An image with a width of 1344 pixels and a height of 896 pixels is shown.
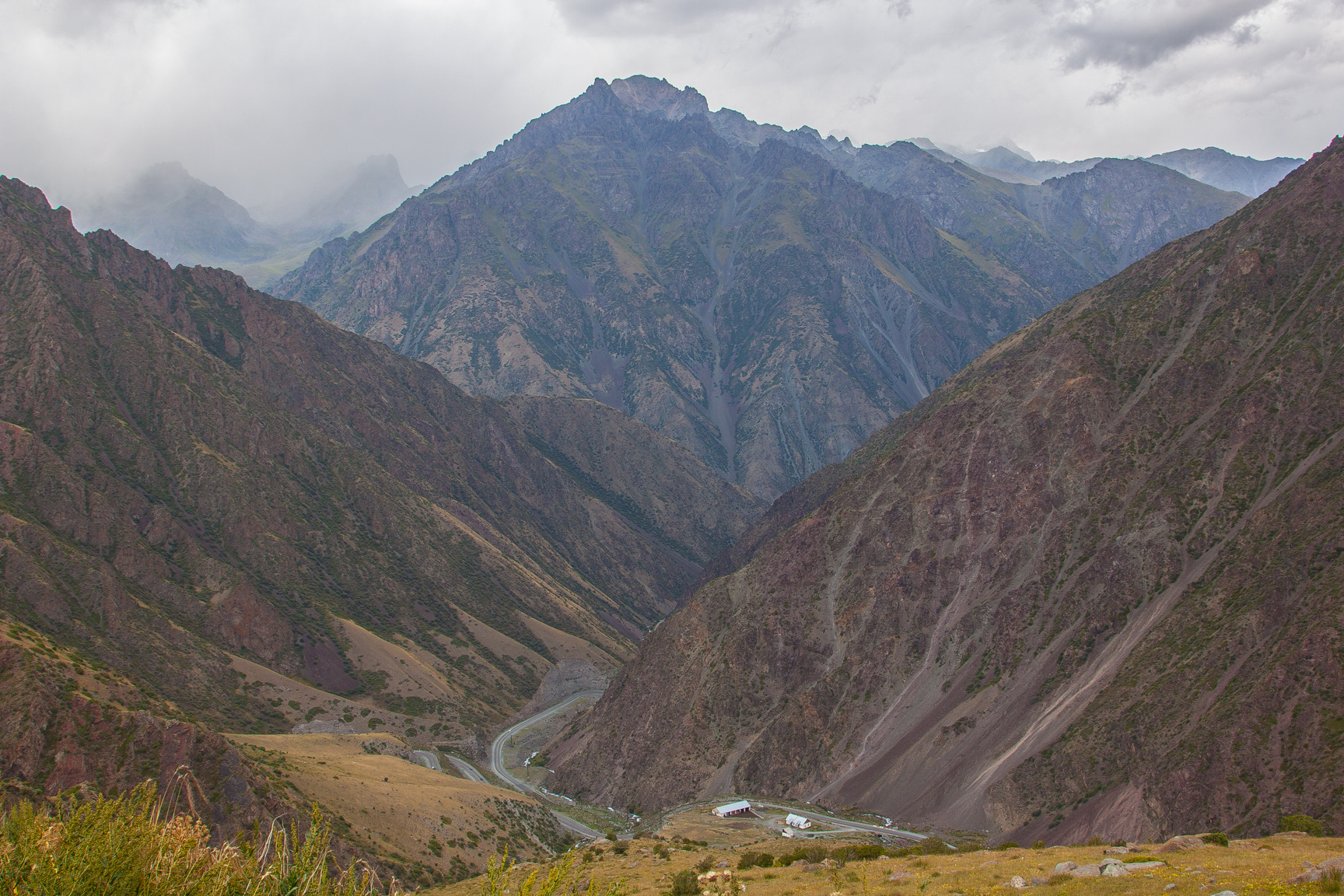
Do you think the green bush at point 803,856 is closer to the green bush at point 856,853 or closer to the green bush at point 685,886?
the green bush at point 856,853

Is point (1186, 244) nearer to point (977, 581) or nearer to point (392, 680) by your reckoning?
point (977, 581)

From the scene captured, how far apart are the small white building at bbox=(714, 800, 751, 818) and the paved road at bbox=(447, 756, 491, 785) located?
40236 millimetres

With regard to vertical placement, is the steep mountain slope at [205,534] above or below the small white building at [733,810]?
above

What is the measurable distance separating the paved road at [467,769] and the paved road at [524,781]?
361cm

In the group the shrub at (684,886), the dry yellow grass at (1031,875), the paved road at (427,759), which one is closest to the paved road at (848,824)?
the dry yellow grass at (1031,875)

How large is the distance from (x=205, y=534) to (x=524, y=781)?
69.0 meters

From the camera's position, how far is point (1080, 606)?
9125cm

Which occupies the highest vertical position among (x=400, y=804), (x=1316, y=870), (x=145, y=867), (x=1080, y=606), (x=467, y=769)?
(x=145, y=867)

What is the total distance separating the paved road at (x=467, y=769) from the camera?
11244 centimetres

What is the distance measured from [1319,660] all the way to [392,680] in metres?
123

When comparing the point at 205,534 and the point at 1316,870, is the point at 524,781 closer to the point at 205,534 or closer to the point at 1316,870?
the point at 205,534

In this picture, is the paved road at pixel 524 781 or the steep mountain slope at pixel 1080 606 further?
the paved road at pixel 524 781

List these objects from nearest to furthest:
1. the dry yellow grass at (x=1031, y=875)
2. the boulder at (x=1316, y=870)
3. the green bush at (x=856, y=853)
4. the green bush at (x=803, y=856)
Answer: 1. the boulder at (x=1316, y=870)
2. the dry yellow grass at (x=1031, y=875)
3. the green bush at (x=856, y=853)
4. the green bush at (x=803, y=856)

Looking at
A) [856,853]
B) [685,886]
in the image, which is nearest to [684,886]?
[685,886]
